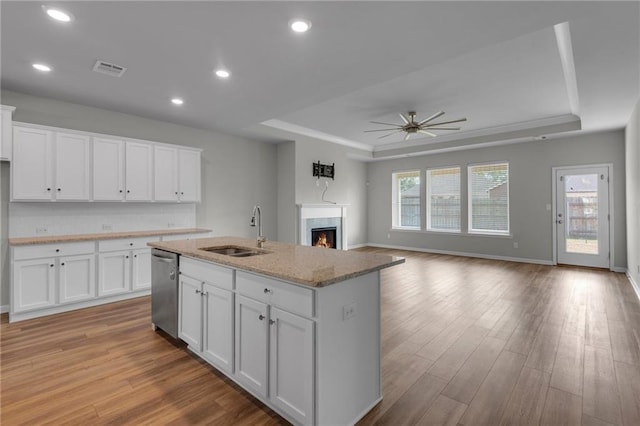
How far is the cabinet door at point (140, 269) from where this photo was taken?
4191 mm

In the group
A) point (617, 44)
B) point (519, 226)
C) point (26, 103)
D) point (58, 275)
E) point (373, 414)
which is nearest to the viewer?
point (373, 414)

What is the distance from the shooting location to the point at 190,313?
264 cm

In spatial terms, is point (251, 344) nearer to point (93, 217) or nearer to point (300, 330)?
point (300, 330)

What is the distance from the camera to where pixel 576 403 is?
198 cm

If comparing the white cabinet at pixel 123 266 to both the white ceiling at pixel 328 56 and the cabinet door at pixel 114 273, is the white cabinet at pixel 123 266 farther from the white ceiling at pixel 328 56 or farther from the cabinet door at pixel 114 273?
the white ceiling at pixel 328 56

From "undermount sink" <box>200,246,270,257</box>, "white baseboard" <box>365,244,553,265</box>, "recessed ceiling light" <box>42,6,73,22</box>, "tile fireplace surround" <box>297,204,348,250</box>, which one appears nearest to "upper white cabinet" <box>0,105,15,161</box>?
"recessed ceiling light" <box>42,6,73,22</box>

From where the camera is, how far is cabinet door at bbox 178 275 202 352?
2521 millimetres

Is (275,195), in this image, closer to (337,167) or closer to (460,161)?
(337,167)

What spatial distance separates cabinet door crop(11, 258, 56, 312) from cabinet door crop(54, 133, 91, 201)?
0.85m

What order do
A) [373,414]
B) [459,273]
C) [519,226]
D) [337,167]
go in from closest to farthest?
[373,414], [459,273], [519,226], [337,167]

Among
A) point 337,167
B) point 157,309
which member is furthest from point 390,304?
point 337,167

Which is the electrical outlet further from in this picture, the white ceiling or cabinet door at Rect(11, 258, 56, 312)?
cabinet door at Rect(11, 258, 56, 312)

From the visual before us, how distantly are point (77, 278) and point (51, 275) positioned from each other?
0.82ft

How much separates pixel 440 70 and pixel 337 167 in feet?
13.5
